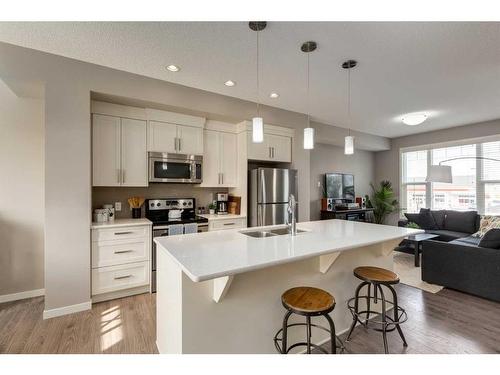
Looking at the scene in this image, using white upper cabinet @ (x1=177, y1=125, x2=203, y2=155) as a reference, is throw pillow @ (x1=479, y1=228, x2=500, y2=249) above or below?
below

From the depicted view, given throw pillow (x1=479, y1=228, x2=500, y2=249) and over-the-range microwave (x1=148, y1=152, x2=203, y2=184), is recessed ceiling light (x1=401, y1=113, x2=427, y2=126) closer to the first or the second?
throw pillow (x1=479, y1=228, x2=500, y2=249)

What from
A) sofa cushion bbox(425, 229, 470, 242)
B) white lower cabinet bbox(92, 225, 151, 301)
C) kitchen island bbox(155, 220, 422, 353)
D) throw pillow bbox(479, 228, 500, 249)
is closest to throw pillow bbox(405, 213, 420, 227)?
sofa cushion bbox(425, 229, 470, 242)

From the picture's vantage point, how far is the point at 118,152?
3051 mm

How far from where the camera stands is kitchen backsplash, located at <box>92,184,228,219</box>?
3254 millimetres

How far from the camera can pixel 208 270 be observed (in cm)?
122

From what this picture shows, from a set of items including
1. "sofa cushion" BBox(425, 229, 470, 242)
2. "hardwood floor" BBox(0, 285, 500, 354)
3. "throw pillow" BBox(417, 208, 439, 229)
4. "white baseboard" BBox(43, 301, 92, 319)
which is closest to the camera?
"hardwood floor" BBox(0, 285, 500, 354)

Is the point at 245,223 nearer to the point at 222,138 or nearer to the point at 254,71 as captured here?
the point at 222,138

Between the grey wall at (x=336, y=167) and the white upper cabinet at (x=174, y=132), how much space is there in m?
3.02

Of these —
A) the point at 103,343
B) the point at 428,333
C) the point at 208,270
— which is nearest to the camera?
the point at 208,270

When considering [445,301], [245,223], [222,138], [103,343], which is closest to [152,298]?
[103,343]

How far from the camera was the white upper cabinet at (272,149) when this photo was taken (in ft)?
12.6

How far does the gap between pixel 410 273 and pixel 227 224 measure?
2903 mm

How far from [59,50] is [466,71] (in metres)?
4.34

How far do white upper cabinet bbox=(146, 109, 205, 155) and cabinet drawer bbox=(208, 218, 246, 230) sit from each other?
106 cm
